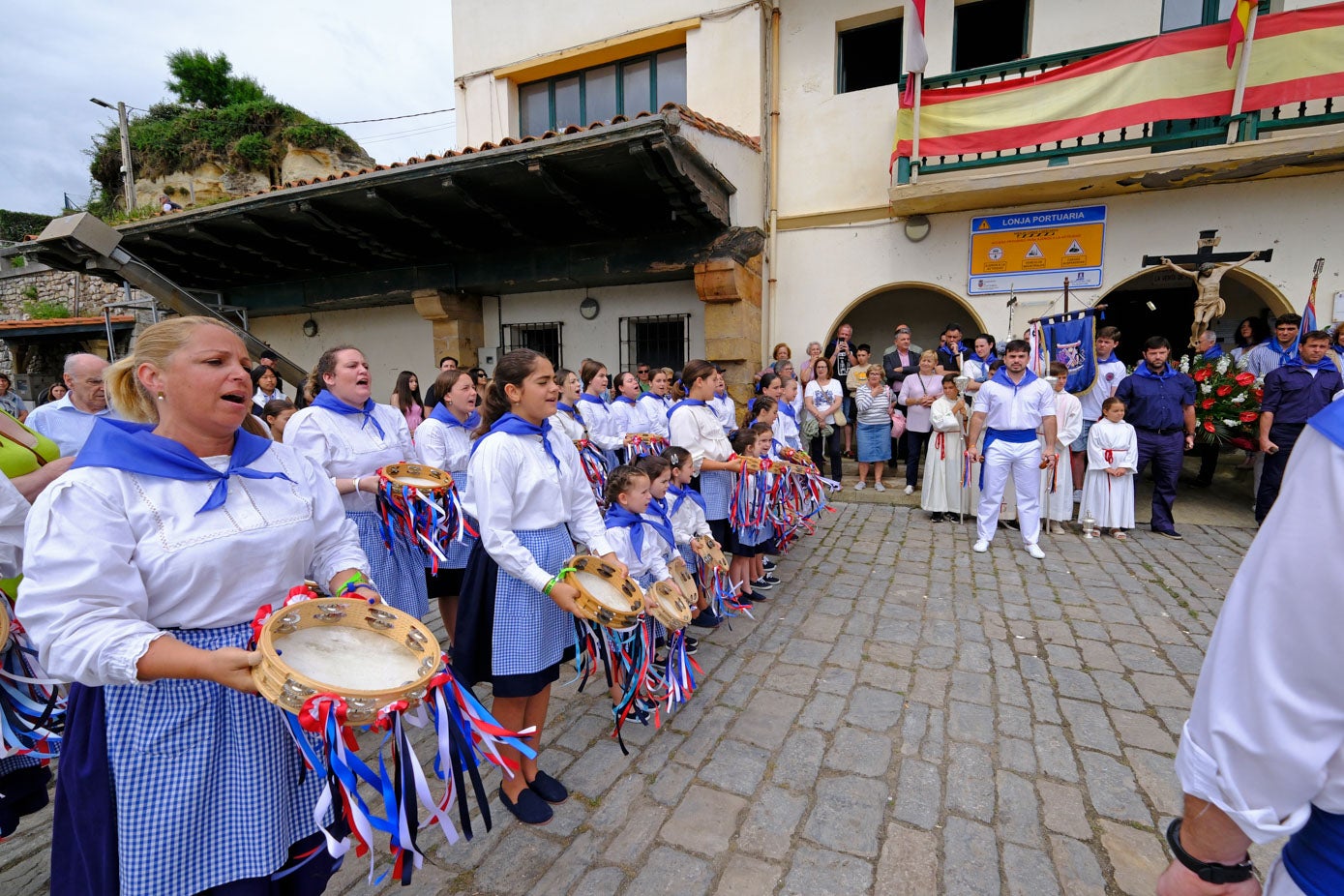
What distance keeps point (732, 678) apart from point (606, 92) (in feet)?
32.9

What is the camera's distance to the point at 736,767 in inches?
110

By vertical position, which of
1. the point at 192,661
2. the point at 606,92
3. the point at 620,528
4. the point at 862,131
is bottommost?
the point at 620,528

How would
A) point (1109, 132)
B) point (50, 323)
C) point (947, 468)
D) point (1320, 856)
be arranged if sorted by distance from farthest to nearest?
point (50, 323) → point (1109, 132) → point (947, 468) → point (1320, 856)

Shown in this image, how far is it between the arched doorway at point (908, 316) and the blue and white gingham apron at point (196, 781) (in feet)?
37.8

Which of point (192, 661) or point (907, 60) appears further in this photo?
point (907, 60)

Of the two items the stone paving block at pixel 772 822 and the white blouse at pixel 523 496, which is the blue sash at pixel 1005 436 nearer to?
the stone paving block at pixel 772 822

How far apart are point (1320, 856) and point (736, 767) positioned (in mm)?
2142

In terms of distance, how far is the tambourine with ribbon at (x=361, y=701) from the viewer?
1.28m

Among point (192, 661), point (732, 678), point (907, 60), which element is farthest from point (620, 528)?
point (907, 60)

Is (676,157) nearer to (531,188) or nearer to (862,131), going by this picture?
(531,188)

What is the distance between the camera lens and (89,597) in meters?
1.26

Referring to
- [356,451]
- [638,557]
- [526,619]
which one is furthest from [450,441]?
[526,619]

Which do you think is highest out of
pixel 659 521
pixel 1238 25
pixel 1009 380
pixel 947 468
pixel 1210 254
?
pixel 1238 25

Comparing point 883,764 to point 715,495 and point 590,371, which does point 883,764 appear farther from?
point 590,371
